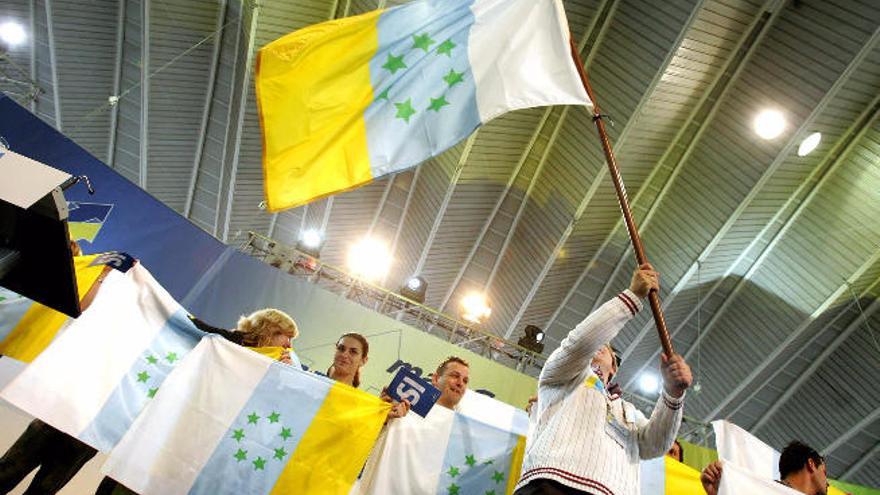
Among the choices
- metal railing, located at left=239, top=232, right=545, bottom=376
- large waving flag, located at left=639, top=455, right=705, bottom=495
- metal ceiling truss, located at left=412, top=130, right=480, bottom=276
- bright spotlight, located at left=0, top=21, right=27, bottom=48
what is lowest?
large waving flag, located at left=639, top=455, right=705, bottom=495

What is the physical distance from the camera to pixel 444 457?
296cm

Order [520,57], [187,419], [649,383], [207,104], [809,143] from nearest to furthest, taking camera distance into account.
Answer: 1. [187,419]
2. [520,57]
3. [809,143]
4. [207,104]
5. [649,383]

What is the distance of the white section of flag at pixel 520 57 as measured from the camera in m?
3.01

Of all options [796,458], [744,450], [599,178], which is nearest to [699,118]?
[599,178]

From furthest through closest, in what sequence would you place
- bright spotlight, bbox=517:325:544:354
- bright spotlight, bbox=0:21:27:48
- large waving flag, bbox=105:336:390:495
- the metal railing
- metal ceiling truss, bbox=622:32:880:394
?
1. bright spotlight, bbox=517:325:544:354
2. bright spotlight, bbox=0:21:27:48
3. the metal railing
4. metal ceiling truss, bbox=622:32:880:394
5. large waving flag, bbox=105:336:390:495

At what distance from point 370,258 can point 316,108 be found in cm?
1115

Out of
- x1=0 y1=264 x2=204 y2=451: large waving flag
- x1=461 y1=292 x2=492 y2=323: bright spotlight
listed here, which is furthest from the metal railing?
x1=0 y1=264 x2=204 y2=451: large waving flag

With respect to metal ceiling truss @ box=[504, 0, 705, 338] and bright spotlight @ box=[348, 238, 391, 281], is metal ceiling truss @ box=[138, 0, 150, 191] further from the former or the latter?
metal ceiling truss @ box=[504, 0, 705, 338]

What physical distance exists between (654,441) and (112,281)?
9.93 ft

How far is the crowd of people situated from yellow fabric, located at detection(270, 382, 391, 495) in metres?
0.85

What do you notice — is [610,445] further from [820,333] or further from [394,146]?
[820,333]

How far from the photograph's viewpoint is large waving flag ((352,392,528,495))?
2.85 m

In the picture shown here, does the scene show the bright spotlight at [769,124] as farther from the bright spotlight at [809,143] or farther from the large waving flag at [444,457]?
the large waving flag at [444,457]

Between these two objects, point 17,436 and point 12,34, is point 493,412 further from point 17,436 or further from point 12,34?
point 12,34
